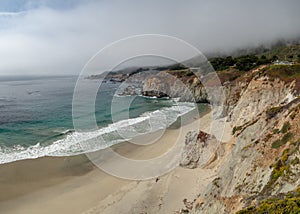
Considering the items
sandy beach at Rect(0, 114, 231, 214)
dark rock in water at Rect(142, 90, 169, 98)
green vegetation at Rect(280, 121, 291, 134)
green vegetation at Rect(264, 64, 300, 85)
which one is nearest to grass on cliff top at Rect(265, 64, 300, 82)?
green vegetation at Rect(264, 64, 300, 85)

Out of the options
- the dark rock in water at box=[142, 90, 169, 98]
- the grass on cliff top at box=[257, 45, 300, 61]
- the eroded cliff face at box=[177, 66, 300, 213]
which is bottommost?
the eroded cliff face at box=[177, 66, 300, 213]

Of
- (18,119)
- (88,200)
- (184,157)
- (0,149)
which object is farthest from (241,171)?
(18,119)

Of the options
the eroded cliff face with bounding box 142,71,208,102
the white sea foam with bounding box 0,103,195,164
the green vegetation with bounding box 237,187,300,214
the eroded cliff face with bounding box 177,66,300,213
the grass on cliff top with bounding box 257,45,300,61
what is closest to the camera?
the green vegetation with bounding box 237,187,300,214

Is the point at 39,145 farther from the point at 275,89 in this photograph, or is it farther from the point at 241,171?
the point at 275,89

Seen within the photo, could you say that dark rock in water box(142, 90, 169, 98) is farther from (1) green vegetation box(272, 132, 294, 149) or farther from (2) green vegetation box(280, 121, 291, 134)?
(1) green vegetation box(272, 132, 294, 149)

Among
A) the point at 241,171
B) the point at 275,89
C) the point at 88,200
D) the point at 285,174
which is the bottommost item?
the point at 88,200

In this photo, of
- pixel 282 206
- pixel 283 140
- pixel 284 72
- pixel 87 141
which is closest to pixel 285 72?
pixel 284 72
